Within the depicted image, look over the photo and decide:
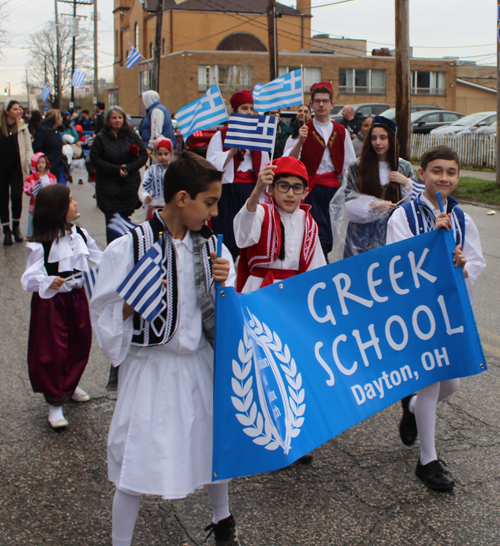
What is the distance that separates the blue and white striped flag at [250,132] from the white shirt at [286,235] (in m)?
2.11

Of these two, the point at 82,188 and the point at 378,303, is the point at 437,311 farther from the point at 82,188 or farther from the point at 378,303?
the point at 82,188

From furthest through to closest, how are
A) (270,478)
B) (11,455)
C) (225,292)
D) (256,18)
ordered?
(256,18), (11,455), (270,478), (225,292)

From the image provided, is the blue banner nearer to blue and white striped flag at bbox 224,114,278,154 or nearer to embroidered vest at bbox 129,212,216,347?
embroidered vest at bbox 129,212,216,347

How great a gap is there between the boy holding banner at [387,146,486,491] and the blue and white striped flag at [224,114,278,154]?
8.03ft

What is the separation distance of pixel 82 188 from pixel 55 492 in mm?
14500

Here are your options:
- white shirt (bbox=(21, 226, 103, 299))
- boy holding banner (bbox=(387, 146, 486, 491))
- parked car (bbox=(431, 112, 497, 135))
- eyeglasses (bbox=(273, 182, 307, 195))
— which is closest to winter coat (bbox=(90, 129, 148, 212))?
white shirt (bbox=(21, 226, 103, 299))

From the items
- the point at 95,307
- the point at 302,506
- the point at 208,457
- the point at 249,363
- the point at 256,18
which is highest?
the point at 256,18

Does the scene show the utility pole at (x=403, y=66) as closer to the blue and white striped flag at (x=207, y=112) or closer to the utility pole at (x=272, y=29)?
the blue and white striped flag at (x=207, y=112)

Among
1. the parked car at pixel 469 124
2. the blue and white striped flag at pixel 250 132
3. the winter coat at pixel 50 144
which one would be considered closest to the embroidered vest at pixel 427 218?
the blue and white striped flag at pixel 250 132

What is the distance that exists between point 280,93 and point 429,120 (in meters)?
21.4

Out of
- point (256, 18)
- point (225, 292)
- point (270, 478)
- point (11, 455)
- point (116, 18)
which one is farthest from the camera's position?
point (116, 18)

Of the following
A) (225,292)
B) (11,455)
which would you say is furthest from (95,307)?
(11,455)

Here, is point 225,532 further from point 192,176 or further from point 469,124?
point 469,124

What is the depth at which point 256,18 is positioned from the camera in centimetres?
5888
